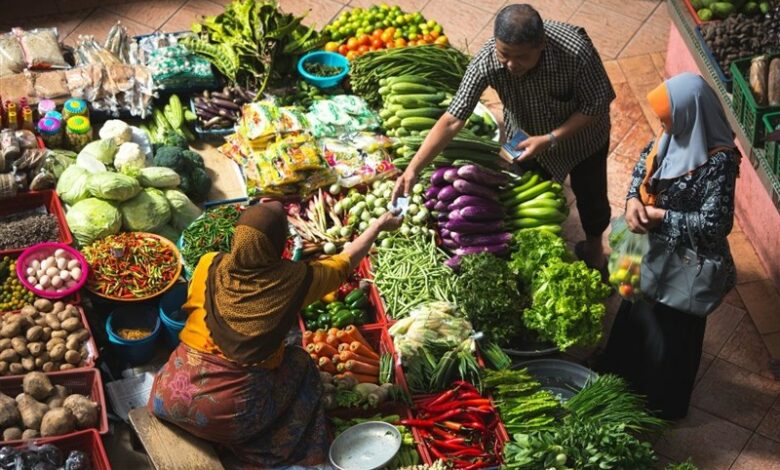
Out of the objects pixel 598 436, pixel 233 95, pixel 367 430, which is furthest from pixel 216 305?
pixel 233 95

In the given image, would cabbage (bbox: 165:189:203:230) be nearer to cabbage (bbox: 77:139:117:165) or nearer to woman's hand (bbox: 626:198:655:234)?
cabbage (bbox: 77:139:117:165)

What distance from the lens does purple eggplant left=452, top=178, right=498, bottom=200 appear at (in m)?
6.56

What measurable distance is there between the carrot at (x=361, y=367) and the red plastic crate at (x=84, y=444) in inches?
51.6

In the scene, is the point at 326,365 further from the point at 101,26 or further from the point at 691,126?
the point at 101,26

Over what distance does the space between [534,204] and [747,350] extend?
1.52 meters

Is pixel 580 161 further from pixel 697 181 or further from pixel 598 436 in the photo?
pixel 598 436

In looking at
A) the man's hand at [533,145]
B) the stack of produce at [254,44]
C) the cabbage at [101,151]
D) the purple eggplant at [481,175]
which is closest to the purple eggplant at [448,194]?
the purple eggplant at [481,175]

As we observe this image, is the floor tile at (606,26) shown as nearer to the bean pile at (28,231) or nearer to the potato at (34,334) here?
the bean pile at (28,231)

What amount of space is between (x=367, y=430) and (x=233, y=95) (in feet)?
9.93

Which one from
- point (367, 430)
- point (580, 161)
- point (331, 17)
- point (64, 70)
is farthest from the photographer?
point (331, 17)

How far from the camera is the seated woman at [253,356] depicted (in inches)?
194

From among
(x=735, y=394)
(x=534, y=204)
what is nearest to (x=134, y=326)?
(x=534, y=204)

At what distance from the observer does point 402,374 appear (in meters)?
5.94

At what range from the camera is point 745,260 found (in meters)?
7.11
